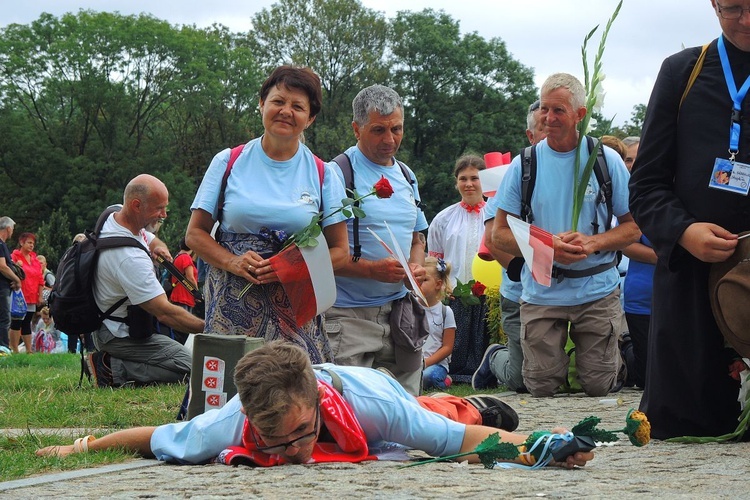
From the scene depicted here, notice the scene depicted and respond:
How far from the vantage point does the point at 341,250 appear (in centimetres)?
661

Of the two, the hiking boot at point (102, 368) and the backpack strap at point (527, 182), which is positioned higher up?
the backpack strap at point (527, 182)

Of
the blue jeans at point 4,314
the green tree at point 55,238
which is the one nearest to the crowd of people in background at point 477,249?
the blue jeans at point 4,314

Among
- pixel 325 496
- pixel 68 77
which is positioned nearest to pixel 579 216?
pixel 325 496

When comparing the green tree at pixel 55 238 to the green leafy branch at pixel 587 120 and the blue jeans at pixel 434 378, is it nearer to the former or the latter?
the blue jeans at pixel 434 378

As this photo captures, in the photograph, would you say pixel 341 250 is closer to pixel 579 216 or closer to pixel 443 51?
pixel 579 216

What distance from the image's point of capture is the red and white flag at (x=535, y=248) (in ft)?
25.4

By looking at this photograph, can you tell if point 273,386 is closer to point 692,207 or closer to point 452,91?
point 692,207

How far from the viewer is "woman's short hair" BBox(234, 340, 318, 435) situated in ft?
14.0

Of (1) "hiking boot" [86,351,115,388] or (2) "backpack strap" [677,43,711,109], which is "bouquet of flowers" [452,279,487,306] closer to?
(1) "hiking boot" [86,351,115,388]

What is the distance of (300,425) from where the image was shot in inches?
173

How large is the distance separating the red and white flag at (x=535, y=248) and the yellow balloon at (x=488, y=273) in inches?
116

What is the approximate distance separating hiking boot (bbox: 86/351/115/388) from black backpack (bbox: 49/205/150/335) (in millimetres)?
371

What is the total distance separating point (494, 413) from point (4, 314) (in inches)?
525

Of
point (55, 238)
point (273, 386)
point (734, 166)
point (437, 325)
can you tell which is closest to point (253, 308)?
point (273, 386)
